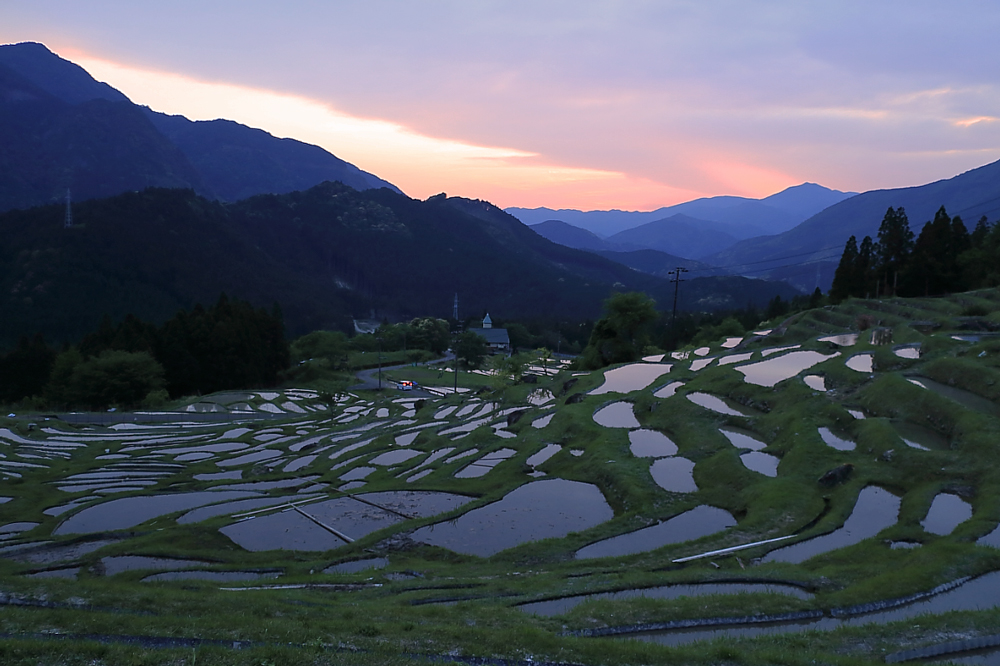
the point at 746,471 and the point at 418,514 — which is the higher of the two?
the point at 746,471

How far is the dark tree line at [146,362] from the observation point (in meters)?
73.4

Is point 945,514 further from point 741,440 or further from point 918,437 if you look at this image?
point 741,440

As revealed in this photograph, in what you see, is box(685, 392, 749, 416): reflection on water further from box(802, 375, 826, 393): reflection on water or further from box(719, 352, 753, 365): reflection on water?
box(719, 352, 753, 365): reflection on water

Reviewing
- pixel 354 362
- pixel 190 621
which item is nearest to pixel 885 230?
pixel 190 621

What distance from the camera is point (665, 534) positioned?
60.4ft

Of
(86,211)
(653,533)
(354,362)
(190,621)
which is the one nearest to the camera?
(190,621)

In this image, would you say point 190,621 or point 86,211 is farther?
point 86,211

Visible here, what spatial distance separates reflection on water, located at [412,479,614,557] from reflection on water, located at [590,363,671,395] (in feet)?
60.5

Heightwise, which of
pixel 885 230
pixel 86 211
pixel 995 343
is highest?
pixel 86 211

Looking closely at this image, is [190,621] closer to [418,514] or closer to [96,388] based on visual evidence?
[418,514]

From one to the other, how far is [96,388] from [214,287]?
128 m

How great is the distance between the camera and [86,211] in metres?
191

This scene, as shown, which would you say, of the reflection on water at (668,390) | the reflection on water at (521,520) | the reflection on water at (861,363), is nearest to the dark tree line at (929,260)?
the reflection on water at (861,363)

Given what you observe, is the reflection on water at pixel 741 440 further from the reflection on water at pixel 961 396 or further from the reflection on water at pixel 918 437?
the reflection on water at pixel 961 396
